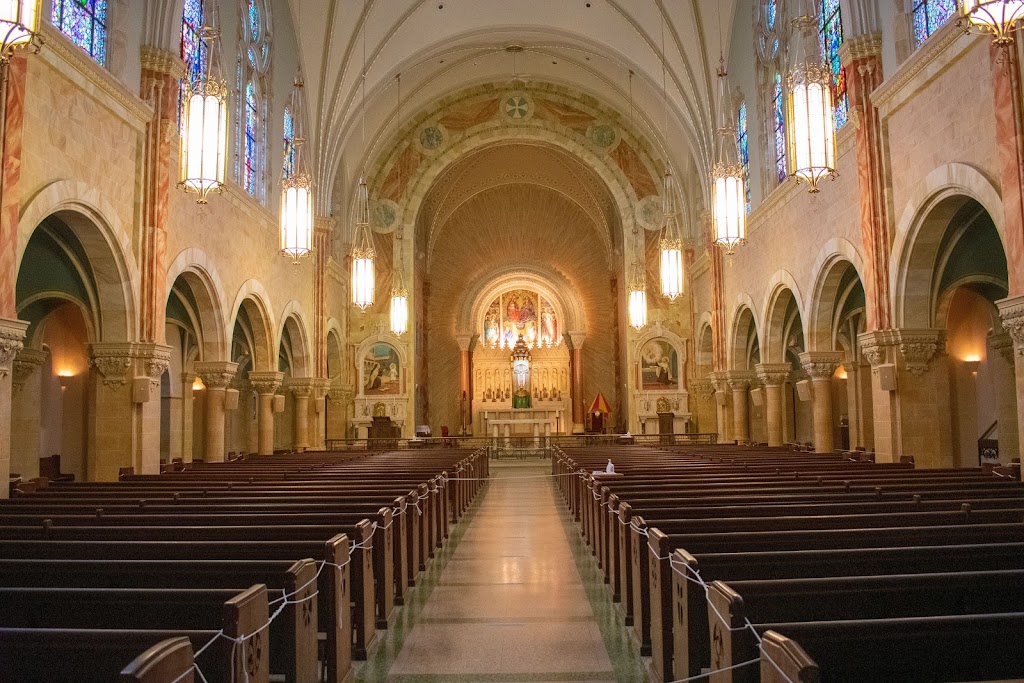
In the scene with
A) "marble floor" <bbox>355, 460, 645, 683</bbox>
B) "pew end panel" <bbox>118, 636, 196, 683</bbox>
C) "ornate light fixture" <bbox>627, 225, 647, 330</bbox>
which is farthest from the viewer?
"ornate light fixture" <bbox>627, 225, 647, 330</bbox>

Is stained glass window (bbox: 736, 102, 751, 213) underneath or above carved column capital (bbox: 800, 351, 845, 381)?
above

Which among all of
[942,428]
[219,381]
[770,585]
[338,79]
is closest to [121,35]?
[219,381]

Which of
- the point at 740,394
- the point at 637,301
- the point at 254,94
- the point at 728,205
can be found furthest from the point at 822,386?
the point at 254,94

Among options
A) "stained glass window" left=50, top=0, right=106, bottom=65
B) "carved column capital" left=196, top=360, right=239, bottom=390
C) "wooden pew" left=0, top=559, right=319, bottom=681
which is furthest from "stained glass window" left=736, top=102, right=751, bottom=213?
"wooden pew" left=0, top=559, right=319, bottom=681

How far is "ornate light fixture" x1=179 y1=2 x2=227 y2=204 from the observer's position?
13.1 metres

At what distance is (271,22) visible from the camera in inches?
897

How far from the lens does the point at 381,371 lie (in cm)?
3191

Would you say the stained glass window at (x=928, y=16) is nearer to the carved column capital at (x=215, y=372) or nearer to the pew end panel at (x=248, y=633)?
the pew end panel at (x=248, y=633)

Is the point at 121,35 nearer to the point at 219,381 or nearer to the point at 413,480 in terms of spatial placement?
the point at 219,381

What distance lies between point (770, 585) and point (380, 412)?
27.9m

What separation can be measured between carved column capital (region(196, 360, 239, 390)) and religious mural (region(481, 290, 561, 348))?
22354 millimetres

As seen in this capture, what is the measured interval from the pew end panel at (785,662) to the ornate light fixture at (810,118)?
1131 centimetres

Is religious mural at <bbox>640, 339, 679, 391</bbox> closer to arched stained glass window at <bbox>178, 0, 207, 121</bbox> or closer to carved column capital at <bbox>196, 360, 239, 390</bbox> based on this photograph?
carved column capital at <bbox>196, 360, 239, 390</bbox>

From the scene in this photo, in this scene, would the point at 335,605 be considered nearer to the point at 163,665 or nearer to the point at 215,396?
the point at 163,665
